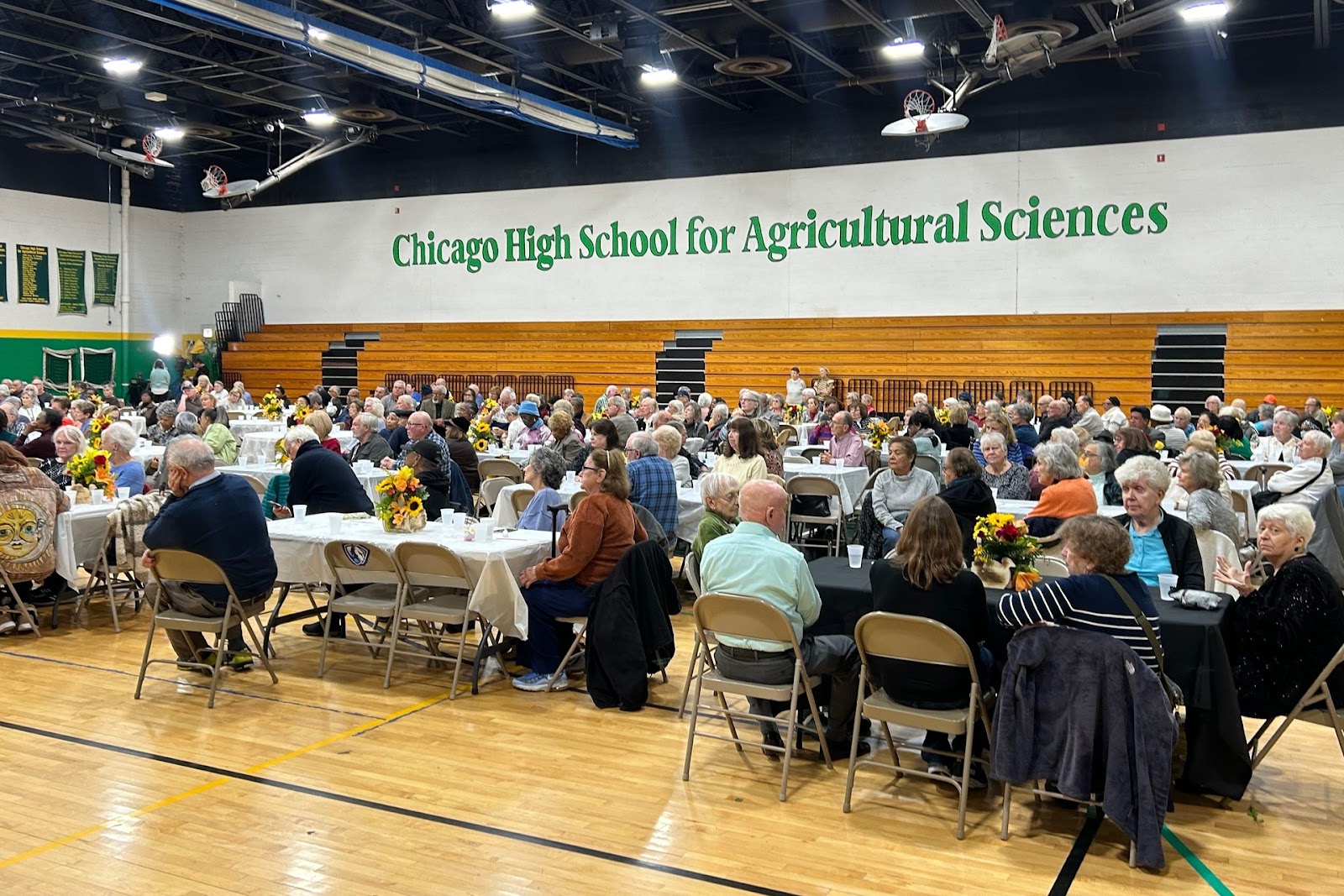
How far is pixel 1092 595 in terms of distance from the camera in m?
3.81

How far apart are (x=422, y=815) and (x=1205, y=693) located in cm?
288

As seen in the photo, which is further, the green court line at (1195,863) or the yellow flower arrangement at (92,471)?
the yellow flower arrangement at (92,471)

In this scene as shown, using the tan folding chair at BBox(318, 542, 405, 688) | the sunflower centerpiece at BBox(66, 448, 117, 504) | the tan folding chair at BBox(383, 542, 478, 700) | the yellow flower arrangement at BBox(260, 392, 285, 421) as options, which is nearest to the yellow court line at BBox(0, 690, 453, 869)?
the tan folding chair at BBox(383, 542, 478, 700)

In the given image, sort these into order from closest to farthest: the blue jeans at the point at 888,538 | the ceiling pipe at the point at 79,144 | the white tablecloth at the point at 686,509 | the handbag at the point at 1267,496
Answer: the blue jeans at the point at 888,538
the handbag at the point at 1267,496
the white tablecloth at the point at 686,509
the ceiling pipe at the point at 79,144

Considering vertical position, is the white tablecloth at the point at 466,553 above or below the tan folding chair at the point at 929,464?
below

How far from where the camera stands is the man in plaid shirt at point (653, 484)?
7.44 meters

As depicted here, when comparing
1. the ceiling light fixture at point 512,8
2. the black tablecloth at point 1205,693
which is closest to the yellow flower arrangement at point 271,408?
the ceiling light fixture at point 512,8

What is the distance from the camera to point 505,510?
739cm

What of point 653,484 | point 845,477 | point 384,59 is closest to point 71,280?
point 384,59

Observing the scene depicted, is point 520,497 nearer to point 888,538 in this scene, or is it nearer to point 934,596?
point 888,538

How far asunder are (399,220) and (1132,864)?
22.0 metres

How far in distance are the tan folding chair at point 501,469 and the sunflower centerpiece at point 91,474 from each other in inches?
111

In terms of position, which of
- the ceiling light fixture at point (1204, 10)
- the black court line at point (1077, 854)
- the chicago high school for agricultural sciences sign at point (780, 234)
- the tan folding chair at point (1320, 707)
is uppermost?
the ceiling light fixture at point (1204, 10)

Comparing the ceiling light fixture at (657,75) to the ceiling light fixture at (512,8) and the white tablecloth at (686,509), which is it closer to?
the ceiling light fixture at (512,8)
